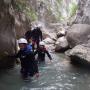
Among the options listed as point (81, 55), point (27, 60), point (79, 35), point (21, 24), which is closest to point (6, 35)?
point (27, 60)

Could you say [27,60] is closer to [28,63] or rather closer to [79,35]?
[28,63]

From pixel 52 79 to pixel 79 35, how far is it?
5.75 metres

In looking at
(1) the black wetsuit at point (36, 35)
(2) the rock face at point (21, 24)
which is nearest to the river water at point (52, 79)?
(1) the black wetsuit at point (36, 35)

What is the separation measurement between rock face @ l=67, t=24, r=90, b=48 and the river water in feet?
10.1

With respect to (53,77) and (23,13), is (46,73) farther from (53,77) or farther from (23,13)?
(23,13)

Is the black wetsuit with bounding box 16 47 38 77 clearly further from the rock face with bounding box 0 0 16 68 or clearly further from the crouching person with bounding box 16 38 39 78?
the rock face with bounding box 0 0 16 68

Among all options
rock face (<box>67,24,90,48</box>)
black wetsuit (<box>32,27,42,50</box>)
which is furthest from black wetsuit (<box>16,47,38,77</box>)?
rock face (<box>67,24,90,48</box>)

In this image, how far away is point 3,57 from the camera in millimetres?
10031

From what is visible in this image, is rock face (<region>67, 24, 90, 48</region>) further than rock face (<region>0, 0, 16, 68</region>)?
Yes

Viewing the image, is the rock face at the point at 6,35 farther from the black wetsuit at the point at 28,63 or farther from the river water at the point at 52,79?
the black wetsuit at the point at 28,63

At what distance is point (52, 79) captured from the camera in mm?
9273

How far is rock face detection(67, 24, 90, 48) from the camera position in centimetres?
1435

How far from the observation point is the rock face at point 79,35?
14349mm

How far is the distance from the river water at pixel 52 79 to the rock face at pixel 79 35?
10.1 feet
